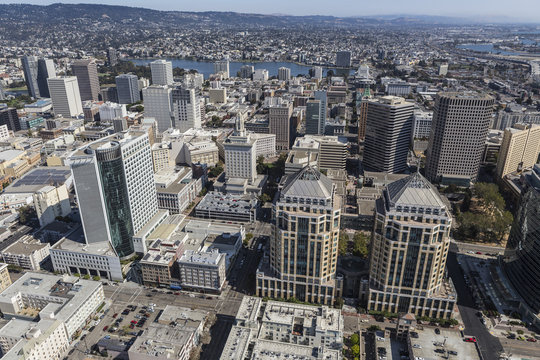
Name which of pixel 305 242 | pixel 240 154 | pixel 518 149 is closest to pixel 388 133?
pixel 518 149

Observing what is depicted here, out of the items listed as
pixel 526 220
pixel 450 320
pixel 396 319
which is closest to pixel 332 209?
pixel 396 319

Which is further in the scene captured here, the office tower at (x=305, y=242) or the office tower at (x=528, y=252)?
the office tower at (x=528, y=252)

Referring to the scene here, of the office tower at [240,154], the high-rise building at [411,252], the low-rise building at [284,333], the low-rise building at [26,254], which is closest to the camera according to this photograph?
the low-rise building at [284,333]

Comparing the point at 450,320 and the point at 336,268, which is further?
the point at 336,268

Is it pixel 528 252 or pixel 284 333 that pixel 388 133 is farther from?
pixel 284 333

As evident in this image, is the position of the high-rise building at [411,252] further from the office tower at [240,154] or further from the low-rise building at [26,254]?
the low-rise building at [26,254]

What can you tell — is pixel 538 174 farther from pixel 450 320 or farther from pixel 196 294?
pixel 196 294

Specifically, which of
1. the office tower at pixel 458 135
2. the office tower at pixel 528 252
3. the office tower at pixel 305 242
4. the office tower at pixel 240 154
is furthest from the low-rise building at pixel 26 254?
the office tower at pixel 458 135
